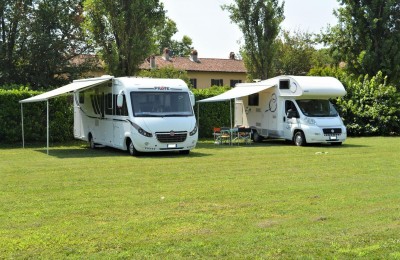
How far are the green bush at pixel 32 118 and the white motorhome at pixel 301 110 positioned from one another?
7711 millimetres

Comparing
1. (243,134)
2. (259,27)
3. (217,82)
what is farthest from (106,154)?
(217,82)

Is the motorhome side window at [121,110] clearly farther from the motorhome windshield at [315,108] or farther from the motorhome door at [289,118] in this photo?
the motorhome windshield at [315,108]

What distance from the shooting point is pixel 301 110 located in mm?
21406

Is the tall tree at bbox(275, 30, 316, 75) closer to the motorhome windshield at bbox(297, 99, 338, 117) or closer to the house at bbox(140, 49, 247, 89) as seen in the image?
the house at bbox(140, 49, 247, 89)

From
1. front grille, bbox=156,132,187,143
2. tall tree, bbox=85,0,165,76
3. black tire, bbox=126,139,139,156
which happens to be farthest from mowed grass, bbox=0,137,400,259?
tall tree, bbox=85,0,165,76

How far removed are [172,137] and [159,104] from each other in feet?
3.85

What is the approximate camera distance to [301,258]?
5684mm

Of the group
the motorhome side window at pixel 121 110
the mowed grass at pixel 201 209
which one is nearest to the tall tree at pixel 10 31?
the motorhome side window at pixel 121 110

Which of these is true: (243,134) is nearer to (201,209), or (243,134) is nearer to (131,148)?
(131,148)

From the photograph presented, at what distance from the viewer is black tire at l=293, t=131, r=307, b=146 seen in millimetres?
21191

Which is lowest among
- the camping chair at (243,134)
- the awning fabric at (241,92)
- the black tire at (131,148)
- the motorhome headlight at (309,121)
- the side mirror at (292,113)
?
the black tire at (131,148)

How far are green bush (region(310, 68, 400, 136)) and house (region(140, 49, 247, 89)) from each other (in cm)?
2575

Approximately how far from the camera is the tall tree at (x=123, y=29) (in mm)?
25672

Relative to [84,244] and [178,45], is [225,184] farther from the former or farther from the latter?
[178,45]
